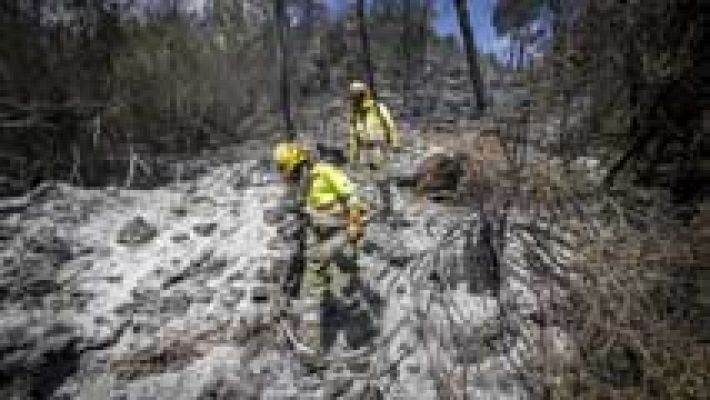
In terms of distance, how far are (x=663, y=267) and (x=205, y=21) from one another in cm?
1627

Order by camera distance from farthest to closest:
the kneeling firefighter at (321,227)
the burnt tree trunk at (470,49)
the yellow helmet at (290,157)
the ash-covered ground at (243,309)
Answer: the burnt tree trunk at (470,49), the yellow helmet at (290,157), the kneeling firefighter at (321,227), the ash-covered ground at (243,309)

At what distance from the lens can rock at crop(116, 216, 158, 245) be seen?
9789 mm

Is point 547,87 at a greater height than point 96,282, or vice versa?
point 547,87

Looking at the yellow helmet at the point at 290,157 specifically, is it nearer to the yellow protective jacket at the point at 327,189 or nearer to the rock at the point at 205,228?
the yellow protective jacket at the point at 327,189

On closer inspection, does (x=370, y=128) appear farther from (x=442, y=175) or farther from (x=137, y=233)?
(x=137, y=233)

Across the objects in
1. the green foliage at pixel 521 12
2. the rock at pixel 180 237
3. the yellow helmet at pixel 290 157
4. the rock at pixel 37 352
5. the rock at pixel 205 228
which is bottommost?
the rock at pixel 37 352

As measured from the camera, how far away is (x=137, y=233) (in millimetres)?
9898

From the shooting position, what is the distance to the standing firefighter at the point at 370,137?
1001 centimetres

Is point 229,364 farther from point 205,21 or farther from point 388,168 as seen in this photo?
point 205,21

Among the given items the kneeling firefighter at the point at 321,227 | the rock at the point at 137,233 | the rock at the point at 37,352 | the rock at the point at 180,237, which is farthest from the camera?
the rock at the point at 137,233

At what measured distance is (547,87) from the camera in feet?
25.4

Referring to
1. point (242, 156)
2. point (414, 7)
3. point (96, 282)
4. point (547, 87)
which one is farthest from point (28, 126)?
point (414, 7)

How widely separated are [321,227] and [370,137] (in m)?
2.86

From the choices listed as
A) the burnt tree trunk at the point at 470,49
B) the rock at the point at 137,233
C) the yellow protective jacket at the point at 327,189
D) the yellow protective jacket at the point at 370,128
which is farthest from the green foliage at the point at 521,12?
the burnt tree trunk at the point at 470,49
